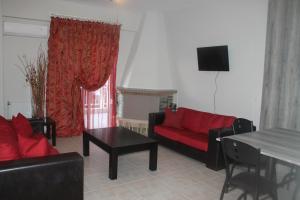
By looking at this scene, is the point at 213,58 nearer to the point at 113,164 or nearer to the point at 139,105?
the point at 139,105

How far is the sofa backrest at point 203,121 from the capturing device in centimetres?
421

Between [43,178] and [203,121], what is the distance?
9.95 feet

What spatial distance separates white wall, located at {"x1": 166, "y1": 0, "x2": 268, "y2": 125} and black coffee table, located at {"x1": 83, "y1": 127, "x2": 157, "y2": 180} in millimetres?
1776

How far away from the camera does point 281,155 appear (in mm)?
2209


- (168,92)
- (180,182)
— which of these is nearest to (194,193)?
(180,182)

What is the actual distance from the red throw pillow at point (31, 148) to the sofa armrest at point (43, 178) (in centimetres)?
20

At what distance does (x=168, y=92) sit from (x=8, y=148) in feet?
12.3

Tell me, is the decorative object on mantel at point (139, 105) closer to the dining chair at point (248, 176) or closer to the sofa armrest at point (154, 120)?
the sofa armrest at point (154, 120)

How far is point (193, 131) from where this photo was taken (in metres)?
4.56

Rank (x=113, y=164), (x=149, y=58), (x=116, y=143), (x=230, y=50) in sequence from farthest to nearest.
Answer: (x=149, y=58) < (x=230, y=50) < (x=116, y=143) < (x=113, y=164)

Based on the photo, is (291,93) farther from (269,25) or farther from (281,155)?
(281,155)

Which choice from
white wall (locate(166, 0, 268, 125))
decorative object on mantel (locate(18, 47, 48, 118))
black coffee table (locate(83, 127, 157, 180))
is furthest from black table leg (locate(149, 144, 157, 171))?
decorative object on mantel (locate(18, 47, 48, 118))

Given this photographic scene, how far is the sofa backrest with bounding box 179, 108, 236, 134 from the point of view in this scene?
4.21 m

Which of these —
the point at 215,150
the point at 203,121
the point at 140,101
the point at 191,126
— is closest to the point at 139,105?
the point at 140,101
